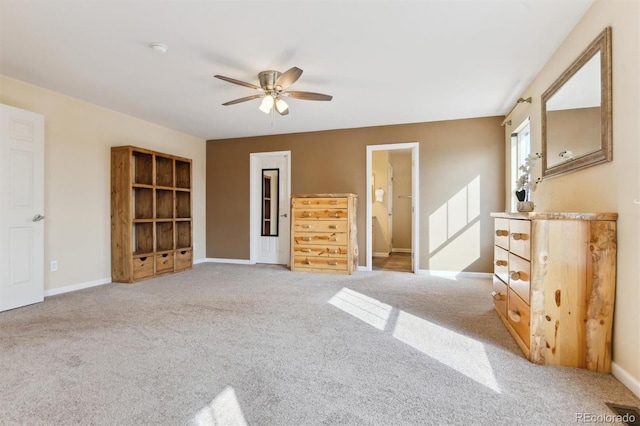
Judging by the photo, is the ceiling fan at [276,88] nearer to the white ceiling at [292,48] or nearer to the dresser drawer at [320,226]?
the white ceiling at [292,48]

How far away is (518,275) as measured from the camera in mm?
2131

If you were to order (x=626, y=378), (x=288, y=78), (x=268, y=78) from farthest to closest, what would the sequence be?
(x=268, y=78) < (x=288, y=78) < (x=626, y=378)

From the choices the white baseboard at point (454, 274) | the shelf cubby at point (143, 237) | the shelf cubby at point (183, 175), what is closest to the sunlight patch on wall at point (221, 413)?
the shelf cubby at point (143, 237)

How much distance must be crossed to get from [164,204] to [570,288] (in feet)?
17.1

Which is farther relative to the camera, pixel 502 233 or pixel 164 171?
pixel 164 171

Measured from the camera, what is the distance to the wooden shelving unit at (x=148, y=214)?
13.5 ft

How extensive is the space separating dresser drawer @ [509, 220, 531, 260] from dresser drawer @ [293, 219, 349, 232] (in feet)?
8.53

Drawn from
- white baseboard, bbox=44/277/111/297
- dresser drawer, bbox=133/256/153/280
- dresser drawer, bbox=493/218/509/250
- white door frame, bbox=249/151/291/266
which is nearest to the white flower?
dresser drawer, bbox=493/218/509/250

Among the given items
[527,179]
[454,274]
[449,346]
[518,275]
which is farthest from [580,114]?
[454,274]

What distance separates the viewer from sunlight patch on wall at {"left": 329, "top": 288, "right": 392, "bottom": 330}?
8.71 feet

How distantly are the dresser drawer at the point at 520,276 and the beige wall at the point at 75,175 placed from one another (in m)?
4.79

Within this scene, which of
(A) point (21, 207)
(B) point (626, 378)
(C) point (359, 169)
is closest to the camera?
(B) point (626, 378)

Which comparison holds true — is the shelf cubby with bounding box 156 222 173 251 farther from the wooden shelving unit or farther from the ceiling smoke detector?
the ceiling smoke detector

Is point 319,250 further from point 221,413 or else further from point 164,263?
point 221,413
